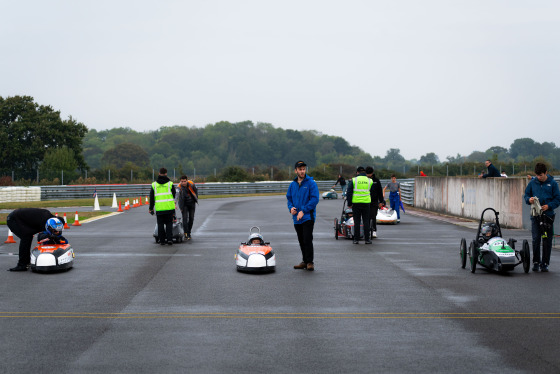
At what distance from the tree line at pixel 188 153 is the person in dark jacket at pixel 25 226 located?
50715mm

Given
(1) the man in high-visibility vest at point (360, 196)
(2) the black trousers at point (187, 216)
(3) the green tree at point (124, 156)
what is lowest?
(2) the black trousers at point (187, 216)

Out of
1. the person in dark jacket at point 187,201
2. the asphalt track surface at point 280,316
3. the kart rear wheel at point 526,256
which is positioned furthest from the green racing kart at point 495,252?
the person in dark jacket at point 187,201

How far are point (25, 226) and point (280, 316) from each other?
619 cm

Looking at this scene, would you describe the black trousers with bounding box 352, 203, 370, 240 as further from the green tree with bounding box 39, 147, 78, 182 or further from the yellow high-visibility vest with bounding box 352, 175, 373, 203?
the green tree with bounding box 39, 147, 78, 182

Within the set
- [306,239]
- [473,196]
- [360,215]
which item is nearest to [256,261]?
[306,239]

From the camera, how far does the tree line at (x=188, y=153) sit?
71375 mm

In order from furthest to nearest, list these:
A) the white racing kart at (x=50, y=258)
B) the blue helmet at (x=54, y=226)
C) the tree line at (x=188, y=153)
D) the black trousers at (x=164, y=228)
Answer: the tree line at (x=188, y=153), the black trousers at (x=164, y=228), the blue helmet at (x=54, y=226), the white racing kart at (x=50, y=258)

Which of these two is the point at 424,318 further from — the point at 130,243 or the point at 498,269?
the point at 130,243

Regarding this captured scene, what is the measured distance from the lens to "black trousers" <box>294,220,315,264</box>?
1312 centimetres

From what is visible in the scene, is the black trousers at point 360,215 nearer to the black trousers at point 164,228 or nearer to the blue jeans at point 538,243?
the black trousers at point 164,228

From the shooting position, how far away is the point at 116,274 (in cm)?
1267

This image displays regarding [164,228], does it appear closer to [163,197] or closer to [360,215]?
[163,197]

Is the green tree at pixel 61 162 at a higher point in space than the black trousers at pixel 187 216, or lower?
higher

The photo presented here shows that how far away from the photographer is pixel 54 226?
12.8 meters
